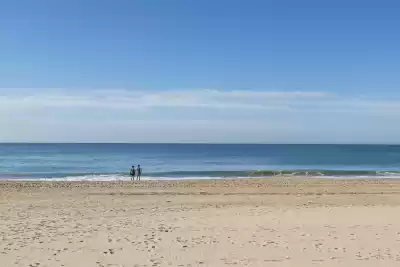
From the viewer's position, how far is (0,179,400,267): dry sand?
413 inches

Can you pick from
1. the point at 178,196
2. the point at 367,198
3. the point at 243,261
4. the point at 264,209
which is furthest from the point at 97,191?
the point at 243,261

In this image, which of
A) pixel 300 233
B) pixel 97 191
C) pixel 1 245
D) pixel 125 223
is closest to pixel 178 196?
pixel 97 191

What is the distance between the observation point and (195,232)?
13523mm

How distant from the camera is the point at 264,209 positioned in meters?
18.4

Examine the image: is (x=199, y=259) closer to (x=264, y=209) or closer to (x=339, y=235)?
(x=339, y=235)

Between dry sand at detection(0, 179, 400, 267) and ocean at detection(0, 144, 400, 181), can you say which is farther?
ocean at detection(0, 144, 400, 181)

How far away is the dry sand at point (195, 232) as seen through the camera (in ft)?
34.4

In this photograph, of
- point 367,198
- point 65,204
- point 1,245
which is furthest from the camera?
point 367,198

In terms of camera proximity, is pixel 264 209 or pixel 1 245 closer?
pixel 1 245

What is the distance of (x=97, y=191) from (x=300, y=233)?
52.9ft

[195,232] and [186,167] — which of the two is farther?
[186,167]

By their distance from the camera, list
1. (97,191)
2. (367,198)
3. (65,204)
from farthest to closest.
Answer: (97,191)
(367,198)
(65,204)

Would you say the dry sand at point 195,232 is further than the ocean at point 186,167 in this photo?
No

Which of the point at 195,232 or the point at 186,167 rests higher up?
the point at 195,232
